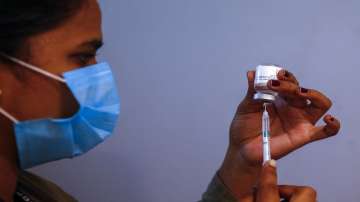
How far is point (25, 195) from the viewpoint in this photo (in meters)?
0.90

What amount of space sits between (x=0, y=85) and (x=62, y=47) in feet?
0.41

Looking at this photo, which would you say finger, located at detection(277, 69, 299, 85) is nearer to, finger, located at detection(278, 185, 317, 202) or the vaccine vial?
the vaccine vial

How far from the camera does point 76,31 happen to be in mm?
745

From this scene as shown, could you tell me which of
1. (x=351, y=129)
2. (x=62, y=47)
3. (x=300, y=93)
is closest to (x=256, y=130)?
(x=300, y=93)

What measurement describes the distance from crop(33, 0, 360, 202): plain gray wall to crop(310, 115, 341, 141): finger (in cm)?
28

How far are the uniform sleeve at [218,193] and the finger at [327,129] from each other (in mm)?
229

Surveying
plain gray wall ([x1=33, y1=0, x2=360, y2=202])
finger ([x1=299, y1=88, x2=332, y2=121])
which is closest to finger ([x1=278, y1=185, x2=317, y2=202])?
finger ([x1=299, y1=88, x2=332, y2=121])

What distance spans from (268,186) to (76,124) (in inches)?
A: 14.7

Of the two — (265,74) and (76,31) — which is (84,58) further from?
(265,74)

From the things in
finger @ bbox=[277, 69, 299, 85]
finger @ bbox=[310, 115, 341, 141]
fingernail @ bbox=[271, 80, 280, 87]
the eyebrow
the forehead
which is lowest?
finger @ bbox=[310, 115, 341, 141]

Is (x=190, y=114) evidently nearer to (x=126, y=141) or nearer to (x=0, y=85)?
(x=126, y=141)

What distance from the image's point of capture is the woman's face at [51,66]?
0.71 meters

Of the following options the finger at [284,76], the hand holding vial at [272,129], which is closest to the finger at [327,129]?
the hand holding vial at [272,129]

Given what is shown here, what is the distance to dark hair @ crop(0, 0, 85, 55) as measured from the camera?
0.67 m
